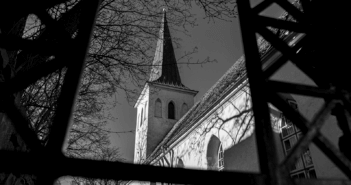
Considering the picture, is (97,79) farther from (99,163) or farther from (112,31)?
(99,163)

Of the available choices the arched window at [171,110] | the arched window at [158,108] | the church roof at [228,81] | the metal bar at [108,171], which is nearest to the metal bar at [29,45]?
the metal bar at [108,171]

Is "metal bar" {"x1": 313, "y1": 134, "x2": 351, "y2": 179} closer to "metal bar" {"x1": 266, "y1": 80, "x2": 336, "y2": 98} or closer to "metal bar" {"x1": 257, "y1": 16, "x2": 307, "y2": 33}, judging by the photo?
"metal bar" {"x1": 266, "y1": 80, "x2": 336, "y2": 98}

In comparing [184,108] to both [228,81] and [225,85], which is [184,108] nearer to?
[228,81]

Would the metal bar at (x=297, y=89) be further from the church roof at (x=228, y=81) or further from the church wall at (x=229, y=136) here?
the church wall at (x=229, y=136)

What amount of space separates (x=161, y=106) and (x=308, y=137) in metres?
25.9

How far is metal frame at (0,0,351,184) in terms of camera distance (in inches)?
57.7

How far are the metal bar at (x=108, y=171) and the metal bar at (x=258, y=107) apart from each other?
0.11 metres

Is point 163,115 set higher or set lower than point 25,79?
higher

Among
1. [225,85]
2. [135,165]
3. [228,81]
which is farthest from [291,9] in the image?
[228,81]

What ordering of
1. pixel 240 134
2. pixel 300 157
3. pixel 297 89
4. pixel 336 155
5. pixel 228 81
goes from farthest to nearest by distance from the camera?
pixel 228 81
pixel 240 134
pixel 300 157
pixel 297 89
pixel 336 155

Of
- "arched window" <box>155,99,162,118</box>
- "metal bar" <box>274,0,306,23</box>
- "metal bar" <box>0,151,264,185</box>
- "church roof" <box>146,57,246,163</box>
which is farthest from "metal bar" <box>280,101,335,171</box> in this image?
"arched window" <box>155,99,162,118</box>

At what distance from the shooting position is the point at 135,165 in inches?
61.1

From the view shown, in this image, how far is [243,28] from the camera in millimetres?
2430

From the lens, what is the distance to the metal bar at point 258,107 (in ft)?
5.83
